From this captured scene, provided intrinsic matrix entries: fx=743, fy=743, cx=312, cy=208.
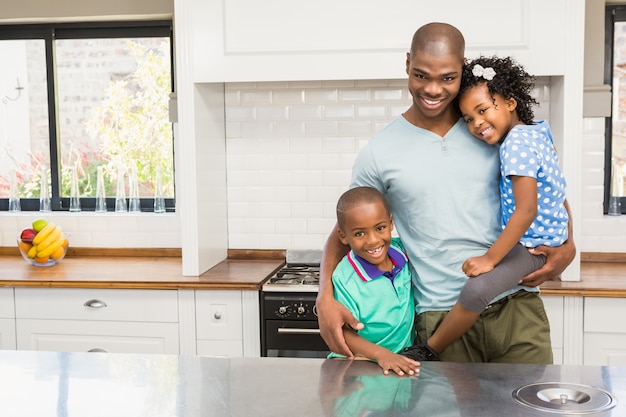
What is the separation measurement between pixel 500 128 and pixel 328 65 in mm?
1587

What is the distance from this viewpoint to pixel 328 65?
3553mm

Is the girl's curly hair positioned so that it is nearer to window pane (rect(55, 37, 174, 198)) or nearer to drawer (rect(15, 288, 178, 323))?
drawer (rect(15, 288, 178, 323))

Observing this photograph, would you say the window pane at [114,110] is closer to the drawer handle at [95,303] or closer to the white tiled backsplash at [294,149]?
the white tiled backsplash at [294,149]

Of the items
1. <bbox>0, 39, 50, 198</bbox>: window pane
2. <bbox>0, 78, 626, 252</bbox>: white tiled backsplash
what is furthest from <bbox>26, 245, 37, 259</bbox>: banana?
<bbox>0, 78, 626, 252</bbox>: white tiled backsplash

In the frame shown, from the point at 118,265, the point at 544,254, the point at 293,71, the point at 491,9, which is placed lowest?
the point at 118,265

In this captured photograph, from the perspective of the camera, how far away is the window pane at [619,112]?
400cm

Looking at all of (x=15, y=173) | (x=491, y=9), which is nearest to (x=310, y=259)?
(x=491, y=9)

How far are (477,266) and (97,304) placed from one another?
2198 mm

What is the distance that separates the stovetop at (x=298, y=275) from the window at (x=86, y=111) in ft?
2.98

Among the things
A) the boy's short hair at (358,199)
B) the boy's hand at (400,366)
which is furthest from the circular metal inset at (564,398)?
the boy's short hair at (358,199)

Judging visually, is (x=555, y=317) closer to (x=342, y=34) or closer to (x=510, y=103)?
(x=510, y=103)

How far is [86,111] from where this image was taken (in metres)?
4.51

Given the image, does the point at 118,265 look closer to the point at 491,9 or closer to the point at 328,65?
the point at 328,65

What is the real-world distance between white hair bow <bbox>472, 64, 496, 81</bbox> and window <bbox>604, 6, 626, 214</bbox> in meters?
2.20
